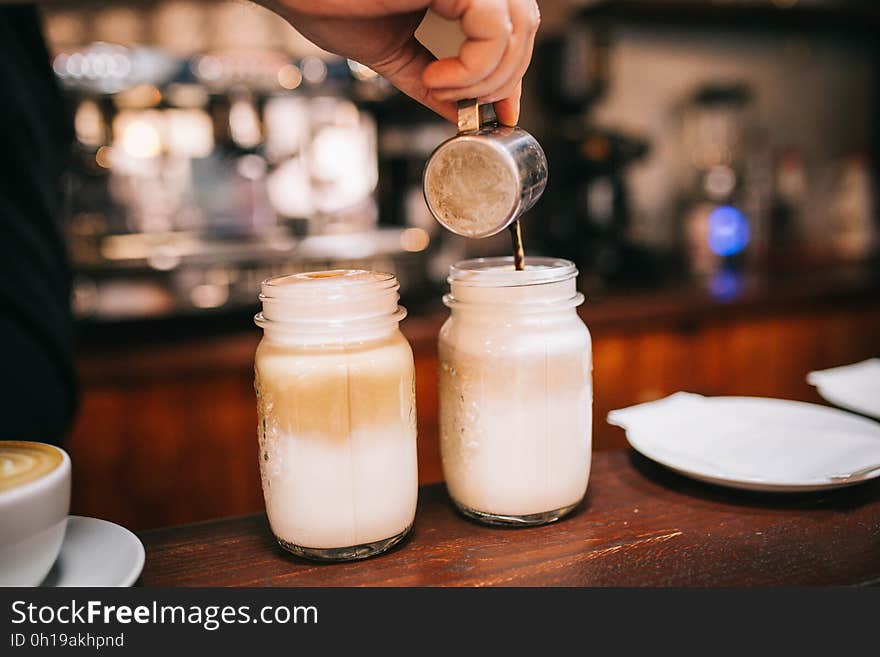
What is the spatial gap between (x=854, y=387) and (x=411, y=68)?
84 cm

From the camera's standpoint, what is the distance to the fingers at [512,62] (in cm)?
80

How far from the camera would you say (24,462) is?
67 centimetres

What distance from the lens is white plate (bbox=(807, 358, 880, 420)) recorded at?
112 cm

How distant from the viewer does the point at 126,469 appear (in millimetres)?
2121

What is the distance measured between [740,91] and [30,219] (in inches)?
115

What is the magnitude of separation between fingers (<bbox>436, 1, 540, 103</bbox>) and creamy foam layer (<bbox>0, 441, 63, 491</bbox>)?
0.54m

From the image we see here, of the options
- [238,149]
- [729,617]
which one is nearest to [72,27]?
[238,149]

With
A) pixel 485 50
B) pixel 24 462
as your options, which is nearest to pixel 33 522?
pixel 24 462

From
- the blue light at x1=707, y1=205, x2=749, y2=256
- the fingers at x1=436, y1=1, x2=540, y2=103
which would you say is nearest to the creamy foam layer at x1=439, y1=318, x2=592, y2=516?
the fingers at x1=436, y1=1, x2=540, y2=103

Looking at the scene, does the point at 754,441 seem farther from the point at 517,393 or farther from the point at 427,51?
the point at 427,51

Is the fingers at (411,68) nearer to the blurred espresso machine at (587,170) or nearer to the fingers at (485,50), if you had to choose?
Answer: the fingers at (485,50)

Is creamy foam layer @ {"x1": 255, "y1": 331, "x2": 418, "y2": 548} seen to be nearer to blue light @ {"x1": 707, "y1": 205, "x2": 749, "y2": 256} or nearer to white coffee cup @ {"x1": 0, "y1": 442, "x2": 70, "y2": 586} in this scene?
white coffee cup @ {"x1": 0, "y1": 442, "x2": 70, "y2": 586}

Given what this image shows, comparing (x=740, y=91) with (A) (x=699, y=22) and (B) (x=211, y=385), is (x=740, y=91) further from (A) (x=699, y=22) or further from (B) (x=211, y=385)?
(B) (x=211, y=385)

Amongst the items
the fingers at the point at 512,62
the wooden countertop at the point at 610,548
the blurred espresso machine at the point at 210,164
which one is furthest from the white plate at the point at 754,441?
the blurred espresso machine at the point at 210,164
